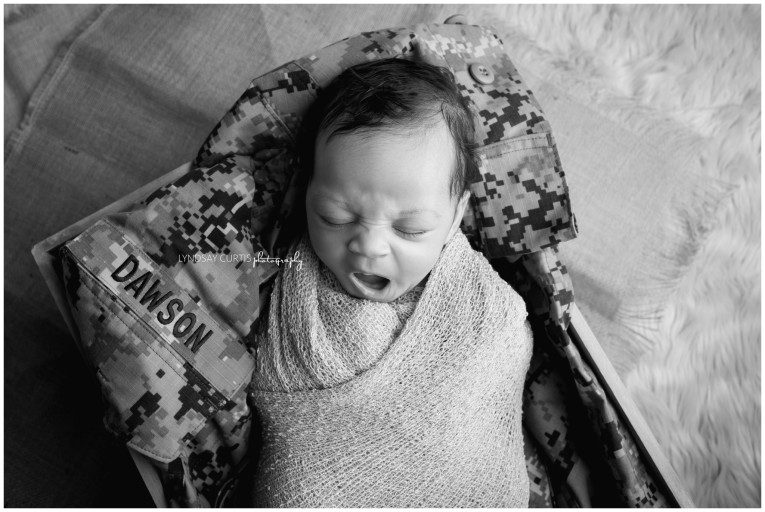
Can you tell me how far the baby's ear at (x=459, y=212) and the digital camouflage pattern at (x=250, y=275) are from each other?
0.10ft

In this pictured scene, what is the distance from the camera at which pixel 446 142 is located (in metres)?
0.73

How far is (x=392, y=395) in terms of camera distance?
0.75 m

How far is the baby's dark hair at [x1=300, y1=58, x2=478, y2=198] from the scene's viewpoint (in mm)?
707

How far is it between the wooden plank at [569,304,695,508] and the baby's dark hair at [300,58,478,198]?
29cm

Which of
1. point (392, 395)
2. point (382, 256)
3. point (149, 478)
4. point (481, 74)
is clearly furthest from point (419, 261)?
point (149, 478)

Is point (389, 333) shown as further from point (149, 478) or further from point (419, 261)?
point (149, 478)

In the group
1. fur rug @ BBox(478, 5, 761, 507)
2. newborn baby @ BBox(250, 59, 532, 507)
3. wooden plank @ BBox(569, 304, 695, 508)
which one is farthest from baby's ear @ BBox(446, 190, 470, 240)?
fur rug @ BBox(478, 5, 761, 507)

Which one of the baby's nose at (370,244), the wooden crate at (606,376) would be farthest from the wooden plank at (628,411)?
the baby's nose at (370,244)

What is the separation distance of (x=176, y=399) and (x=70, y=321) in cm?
19

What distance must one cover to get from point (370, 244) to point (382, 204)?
0.05 m

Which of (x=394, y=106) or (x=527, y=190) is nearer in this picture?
(x=394, y=106)

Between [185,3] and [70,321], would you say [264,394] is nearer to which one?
[70,321]

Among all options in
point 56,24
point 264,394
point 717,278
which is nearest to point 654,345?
point 717,278

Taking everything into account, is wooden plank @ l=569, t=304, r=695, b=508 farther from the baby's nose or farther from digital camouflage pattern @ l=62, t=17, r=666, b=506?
the baby's nose
